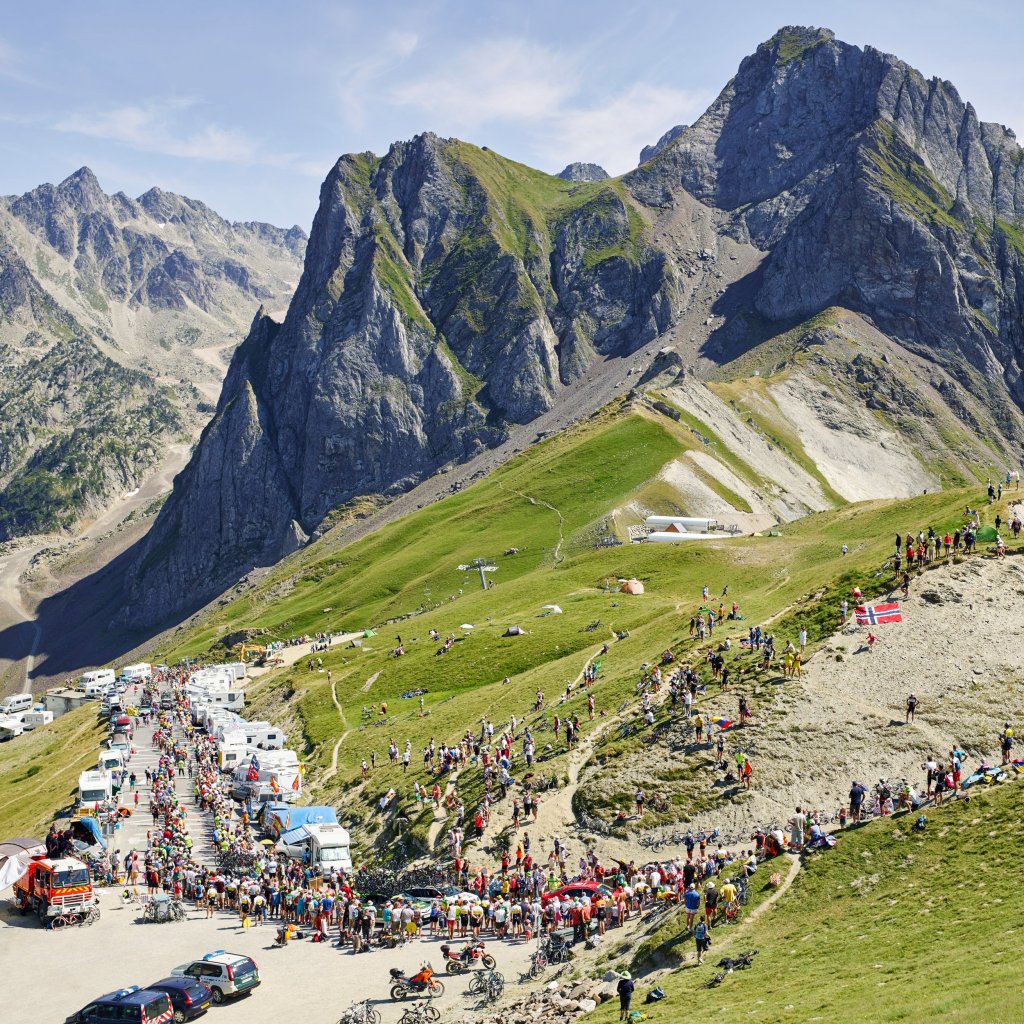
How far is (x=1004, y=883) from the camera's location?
111 ft

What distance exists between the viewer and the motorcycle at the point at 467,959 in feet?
131

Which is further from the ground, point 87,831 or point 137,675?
point 137,675

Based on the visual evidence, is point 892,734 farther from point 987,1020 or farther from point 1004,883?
point 987,1020

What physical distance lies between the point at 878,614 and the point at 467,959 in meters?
32.3

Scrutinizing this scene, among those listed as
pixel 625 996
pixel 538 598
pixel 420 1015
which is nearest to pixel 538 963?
pixel 420 1015

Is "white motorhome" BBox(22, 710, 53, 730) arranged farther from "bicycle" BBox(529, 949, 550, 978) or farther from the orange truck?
"bicycle" BBox(529, 949, 550, 978)

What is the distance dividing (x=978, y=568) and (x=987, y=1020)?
42275 mm

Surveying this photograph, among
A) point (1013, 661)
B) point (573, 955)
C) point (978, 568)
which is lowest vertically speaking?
point (573, 955)

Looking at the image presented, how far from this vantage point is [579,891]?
1793 inches

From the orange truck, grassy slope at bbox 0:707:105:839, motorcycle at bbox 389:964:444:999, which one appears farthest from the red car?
grassy slope at bbox 0:707:105:839

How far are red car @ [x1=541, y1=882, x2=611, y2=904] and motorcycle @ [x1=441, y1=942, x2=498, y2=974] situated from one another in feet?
16.8

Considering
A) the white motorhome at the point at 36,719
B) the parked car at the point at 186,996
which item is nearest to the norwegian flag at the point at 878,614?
the parked car at the point at 186,996

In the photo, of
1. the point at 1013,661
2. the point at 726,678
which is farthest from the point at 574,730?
the point at 1013,661

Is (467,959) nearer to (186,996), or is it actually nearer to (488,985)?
(488,985)
